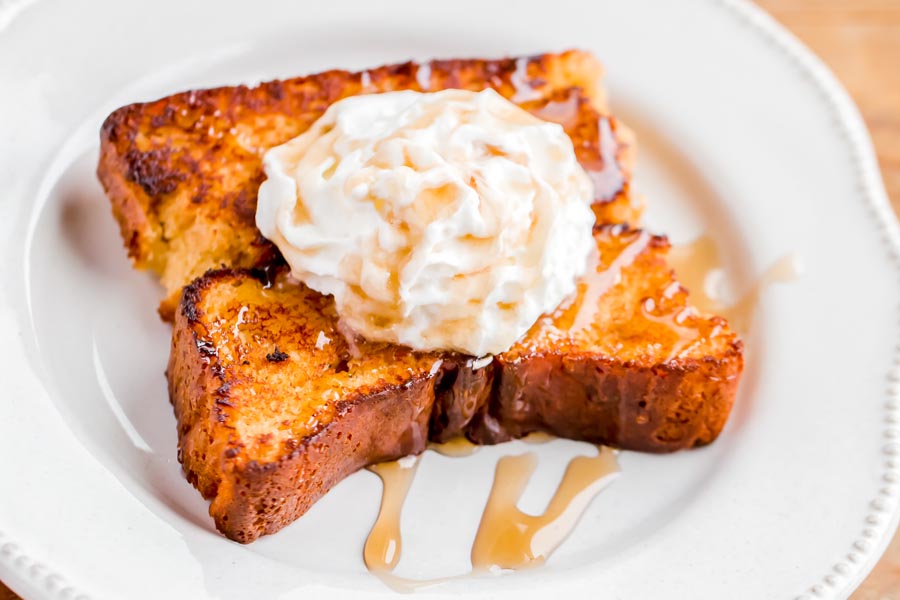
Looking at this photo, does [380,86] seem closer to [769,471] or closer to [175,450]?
[175,450]

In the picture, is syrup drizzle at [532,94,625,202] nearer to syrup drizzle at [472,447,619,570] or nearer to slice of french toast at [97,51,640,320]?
slice of french toast at [97,51,640,320]

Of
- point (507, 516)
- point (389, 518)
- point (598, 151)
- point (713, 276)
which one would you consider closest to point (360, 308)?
point (389, 518)

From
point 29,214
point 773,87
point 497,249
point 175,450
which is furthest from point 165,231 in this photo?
point 773,87

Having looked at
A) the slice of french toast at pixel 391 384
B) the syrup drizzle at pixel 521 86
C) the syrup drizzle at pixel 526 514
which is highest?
the syrup drizzle at pixel 521 86

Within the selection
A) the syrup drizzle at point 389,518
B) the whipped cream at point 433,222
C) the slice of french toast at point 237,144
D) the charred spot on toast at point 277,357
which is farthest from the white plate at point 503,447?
the whipped cream at point 433,222

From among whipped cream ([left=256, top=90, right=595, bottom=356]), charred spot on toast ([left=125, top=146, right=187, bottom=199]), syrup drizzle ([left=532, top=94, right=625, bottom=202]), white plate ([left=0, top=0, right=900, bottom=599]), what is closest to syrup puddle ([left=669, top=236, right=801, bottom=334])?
white plate ([left=0, top=0, right=900, bottom=599])

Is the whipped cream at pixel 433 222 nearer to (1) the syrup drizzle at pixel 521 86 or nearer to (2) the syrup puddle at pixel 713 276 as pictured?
(1) the syrup drizzle at pixel 521 86
